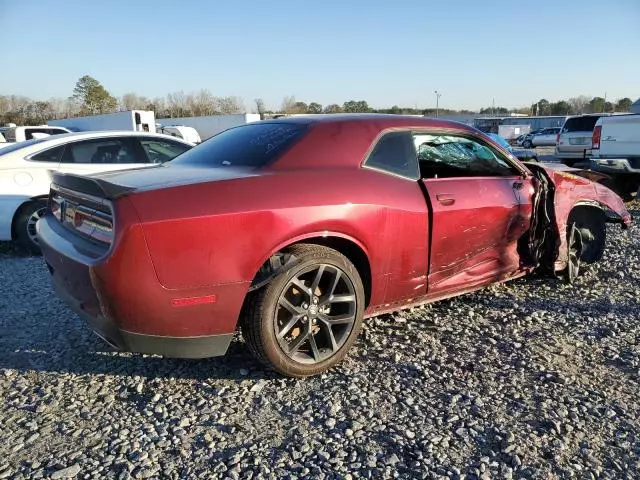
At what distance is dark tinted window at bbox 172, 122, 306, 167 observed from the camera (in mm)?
3211

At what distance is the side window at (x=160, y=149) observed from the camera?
22.3ft

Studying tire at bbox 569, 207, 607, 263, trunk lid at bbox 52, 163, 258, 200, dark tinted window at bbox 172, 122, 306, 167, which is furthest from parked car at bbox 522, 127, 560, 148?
trunk lid at bbox 52, 163, 258, 200

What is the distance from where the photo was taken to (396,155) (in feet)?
11.3

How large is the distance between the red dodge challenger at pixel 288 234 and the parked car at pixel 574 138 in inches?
482

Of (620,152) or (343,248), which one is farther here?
(620,152)

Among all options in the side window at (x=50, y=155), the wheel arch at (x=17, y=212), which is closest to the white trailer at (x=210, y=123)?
the side window at (x=50, y=155)

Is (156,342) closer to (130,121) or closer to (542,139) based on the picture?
(130,121)

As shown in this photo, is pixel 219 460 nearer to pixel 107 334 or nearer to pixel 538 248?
pixel 107 334

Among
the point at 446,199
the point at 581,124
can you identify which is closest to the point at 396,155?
the point at 446,199

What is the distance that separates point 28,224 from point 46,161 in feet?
2.60

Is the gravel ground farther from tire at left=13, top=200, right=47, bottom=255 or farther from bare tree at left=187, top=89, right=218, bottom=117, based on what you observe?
bare tree at left=187, top=89, right=218, bottom=117

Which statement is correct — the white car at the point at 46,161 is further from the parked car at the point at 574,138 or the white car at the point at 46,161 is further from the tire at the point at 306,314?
the parked car at the point at 574,138

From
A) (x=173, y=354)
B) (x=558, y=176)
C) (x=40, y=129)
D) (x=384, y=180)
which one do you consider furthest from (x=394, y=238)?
(x=40, y=129)

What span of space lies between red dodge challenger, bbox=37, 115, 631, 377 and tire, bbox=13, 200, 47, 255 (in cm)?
305
